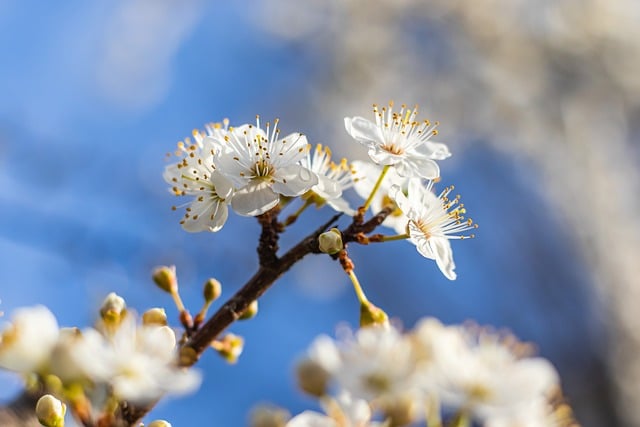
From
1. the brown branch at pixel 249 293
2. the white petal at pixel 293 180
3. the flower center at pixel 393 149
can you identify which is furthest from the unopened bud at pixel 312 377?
the flower center at pixel 393 149

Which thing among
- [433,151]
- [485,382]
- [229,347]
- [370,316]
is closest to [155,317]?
[229,347]

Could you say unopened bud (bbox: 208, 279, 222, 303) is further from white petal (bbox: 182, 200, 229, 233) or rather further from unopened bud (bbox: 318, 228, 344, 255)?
unopened bud (bbox: 318, 228, 344, 255)

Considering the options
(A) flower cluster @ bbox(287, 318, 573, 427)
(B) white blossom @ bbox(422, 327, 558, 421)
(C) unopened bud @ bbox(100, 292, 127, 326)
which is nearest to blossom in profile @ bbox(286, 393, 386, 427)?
(A) flower cluster @ bbox(287, 318, 573, 427)

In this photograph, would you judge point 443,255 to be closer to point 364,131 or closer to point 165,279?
point 364,131

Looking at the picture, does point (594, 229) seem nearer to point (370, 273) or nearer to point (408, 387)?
point (370, 273)

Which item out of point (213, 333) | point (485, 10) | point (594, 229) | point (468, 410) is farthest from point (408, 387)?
point (485, 10)

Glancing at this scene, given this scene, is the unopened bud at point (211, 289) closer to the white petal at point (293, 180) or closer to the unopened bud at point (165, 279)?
the unopened bud at point (165, 279)
